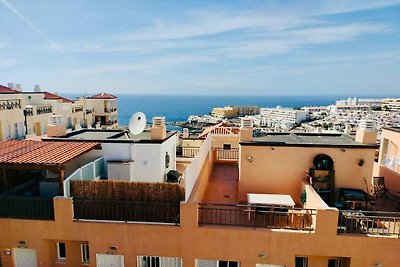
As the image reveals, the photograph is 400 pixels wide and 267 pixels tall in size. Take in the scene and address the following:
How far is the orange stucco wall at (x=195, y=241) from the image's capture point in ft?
30.7

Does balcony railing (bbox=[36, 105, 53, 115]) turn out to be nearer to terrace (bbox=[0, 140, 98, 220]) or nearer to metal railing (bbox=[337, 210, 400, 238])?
terrace (bbox=[0, 140, 98, 220])

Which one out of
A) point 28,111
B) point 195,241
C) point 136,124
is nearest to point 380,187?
point 195,241

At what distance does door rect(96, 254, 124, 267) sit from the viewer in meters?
10.3

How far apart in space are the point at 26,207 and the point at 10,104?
2173cm

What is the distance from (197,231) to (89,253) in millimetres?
4178

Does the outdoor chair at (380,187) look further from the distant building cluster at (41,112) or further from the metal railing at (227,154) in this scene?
the distant building cluster at (41,112)

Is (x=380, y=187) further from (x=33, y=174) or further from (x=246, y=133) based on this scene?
(x=33, y=174)

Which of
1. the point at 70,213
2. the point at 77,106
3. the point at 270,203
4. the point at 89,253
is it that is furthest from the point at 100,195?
the point at 77,106

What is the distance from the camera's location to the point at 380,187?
1485cm

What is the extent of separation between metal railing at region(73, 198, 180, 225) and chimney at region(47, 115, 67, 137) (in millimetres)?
6092

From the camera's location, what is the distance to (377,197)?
14.4m

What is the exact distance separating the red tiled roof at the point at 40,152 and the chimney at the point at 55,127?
1.86 m

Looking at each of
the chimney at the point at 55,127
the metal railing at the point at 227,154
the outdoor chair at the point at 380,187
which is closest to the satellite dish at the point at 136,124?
the chimney at the point at 55,127

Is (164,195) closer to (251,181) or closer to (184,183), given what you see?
(184,183)
